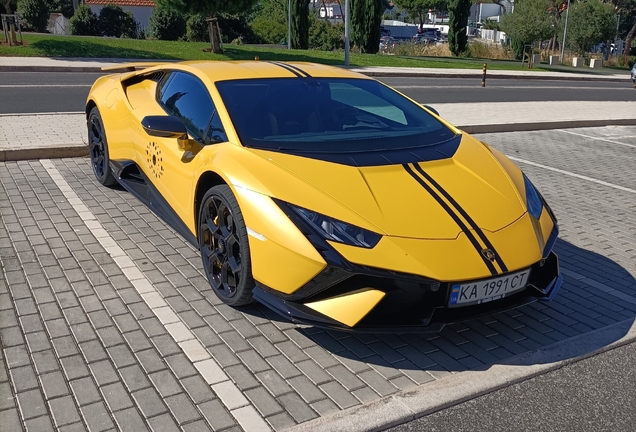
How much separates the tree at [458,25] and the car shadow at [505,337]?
37604mm

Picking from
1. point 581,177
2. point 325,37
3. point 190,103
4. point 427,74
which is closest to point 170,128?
point 190,103

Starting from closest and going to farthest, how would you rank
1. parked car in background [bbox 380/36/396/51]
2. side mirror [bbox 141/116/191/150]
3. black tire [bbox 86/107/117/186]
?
1. side mirror [bbox 141/116/191/150]
2. black tire [bbox 86/107/117/186]
3. parked car in background [bbox 380/36/396/51]

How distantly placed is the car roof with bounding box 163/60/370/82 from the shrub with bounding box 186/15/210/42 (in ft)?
98.0

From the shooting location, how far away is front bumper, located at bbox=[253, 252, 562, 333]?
337 centimetres

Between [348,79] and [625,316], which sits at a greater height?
[348,79]

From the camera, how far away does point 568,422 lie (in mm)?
3115

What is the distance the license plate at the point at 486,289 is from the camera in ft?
11.3

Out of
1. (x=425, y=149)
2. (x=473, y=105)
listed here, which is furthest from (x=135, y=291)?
(x=473, y=105)

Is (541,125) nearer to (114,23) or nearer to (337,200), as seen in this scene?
(337,200)

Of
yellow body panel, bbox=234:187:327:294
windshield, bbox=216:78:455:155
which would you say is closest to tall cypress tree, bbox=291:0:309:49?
windshield, bbox=216:78:455:155

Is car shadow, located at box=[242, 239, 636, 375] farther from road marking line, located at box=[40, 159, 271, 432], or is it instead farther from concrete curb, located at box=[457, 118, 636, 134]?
concrete curb, located at box=[457, 118, 636, 134]

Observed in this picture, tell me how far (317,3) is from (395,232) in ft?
275

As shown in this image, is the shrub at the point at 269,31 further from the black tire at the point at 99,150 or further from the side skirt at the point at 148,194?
the side skirt at the point at 148,194

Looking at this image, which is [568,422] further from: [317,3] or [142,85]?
[317,3]
